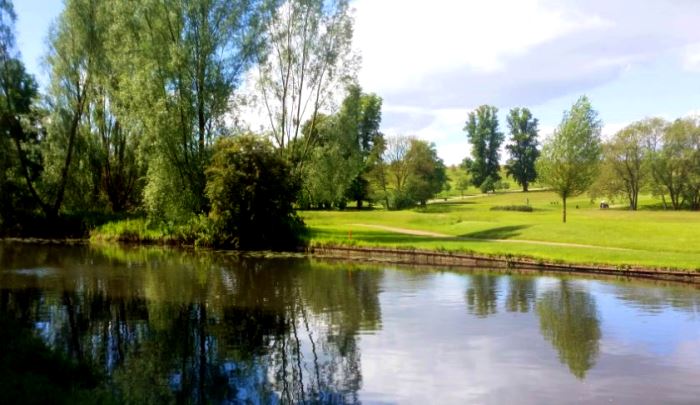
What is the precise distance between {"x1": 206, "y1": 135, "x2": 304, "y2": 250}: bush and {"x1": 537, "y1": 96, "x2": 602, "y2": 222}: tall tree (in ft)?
66.1

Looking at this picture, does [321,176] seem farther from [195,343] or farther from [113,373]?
[113,373]

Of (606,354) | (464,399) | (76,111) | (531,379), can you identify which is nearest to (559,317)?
(606,354)

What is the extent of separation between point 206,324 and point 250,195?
67.0 ft

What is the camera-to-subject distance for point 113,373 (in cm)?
1188

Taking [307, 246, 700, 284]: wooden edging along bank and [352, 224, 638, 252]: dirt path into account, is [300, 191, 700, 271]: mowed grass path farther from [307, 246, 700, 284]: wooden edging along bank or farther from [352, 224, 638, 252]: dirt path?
[307, 246, 700, 284]: wooden edging along bank

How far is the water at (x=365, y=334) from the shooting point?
37.9ft

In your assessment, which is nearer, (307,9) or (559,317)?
(559,317)

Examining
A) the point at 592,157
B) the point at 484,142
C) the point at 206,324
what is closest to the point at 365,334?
the point at 206,324

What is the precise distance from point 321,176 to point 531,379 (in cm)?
3093

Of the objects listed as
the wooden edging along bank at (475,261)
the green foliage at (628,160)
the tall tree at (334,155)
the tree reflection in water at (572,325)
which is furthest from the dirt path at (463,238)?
the green foliage at (628,160)

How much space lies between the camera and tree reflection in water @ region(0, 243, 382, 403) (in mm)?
11641

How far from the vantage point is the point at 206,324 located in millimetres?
16562

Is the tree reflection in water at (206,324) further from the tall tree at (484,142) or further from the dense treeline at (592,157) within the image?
the tall tree at (484,142)

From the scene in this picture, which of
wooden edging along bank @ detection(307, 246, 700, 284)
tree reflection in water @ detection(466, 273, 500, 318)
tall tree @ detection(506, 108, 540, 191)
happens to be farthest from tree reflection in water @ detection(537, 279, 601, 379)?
tall tree @ detection(506, 108, 540, 191)
